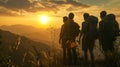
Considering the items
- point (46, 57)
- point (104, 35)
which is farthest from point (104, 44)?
point (46, 57)

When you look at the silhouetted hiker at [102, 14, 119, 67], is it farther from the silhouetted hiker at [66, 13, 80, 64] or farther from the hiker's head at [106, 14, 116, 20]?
the silhouetted hiker at [66, 13, 80, 64]

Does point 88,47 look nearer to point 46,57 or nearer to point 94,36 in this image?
point 94,36

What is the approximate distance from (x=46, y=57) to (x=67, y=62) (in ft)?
19.8

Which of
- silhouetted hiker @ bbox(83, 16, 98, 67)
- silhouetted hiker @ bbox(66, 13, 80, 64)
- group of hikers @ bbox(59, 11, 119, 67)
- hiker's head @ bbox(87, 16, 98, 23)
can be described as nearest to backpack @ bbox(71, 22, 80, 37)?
silhouetted hiker @ bbox(66, 13, 80, 64)

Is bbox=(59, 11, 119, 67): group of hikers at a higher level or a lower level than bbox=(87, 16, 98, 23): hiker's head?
lower

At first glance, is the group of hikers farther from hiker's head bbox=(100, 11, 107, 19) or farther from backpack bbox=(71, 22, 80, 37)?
backpack bbox=(71, 22, 80, 37)

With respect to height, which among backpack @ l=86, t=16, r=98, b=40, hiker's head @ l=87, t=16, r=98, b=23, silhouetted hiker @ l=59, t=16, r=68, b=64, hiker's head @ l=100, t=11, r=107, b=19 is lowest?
silhouetted hiker @ l=59, t=16, r=68, b=64

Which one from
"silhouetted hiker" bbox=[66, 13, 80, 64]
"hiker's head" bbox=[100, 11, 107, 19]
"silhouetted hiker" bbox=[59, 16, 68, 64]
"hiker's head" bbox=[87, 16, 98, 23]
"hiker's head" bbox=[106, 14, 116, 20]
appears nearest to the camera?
"hiker's head" bbox=[87, 16, 98, 23]

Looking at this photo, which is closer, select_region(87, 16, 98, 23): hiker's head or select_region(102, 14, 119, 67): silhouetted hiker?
select_region(87, 16, 98, 23): hiker's head

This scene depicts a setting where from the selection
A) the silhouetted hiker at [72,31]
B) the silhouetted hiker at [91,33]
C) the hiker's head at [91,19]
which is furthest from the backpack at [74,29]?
the hiker's head at [91,19]

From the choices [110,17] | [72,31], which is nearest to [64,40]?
[72,31]

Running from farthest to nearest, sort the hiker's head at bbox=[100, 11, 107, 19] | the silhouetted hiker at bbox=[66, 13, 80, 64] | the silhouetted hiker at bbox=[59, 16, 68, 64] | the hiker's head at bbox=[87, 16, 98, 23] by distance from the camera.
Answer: the silhouetted hiker at bbox=[59, 16, 68, 64], the silhouetted hiker at bbox=[66, 13, 80, 64], the hiker's head at bbox=[100, 11, 107, 19], the hiker's head at bbox=[87, 16, 98, 23]

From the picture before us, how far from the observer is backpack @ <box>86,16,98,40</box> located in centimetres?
1362

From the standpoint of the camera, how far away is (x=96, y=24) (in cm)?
1381
